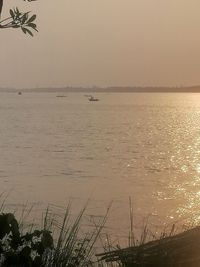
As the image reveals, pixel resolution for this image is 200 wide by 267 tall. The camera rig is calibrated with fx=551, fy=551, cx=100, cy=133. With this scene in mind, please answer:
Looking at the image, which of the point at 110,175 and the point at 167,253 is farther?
the point at 110,175

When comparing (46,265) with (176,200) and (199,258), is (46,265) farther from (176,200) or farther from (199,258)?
(176,200)

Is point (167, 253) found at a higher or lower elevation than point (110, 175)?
lower

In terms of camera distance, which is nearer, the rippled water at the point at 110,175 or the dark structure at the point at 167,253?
the dark structure at the point at 167,253

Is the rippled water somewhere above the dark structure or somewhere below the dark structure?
above

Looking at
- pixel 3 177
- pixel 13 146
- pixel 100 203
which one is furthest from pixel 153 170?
pixel 13 146

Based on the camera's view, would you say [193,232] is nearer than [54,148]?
Yes

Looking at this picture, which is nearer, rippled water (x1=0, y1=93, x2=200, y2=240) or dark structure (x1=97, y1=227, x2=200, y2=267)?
dark structure (x1=97, y1=227, x2=200, y2=267)

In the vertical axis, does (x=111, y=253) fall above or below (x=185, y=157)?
below

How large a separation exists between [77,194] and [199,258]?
17882mm

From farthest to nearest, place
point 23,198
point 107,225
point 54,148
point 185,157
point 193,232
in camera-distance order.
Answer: point 54,148
point 185,157
point 23,198
point 107,225
point 193,232

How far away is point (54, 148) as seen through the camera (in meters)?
44.1

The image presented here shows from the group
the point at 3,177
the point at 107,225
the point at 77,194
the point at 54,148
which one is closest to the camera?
the point at 107,225

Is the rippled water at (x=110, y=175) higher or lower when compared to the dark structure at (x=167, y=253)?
higher

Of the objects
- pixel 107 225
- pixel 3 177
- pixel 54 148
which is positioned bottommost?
pixel 107 225
